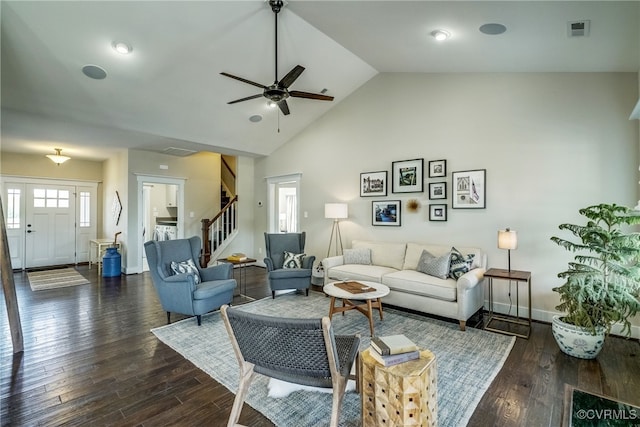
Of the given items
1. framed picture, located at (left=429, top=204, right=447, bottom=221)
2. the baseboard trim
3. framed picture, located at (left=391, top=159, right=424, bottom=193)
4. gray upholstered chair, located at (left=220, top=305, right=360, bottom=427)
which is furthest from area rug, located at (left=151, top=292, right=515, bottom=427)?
framed picture, located at (left=391, top=159, right=424, bottom=193)

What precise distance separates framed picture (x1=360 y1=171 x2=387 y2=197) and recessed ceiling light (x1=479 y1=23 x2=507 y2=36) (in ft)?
8.27

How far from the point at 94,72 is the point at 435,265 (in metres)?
5.02

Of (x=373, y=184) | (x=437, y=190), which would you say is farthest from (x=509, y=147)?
(x=373, y=184)

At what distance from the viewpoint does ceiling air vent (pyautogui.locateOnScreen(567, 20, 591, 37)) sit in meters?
2.60

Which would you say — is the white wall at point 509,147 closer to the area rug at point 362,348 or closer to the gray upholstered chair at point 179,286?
the area rug at point 362,348

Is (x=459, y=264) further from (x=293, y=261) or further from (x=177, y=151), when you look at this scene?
(x=177, y=151)

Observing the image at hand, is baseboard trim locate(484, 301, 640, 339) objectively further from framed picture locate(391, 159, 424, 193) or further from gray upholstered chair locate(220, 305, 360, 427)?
gray upholstered chair locate(220, 305, 360, 427)

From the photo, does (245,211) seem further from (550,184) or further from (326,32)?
(550,184)

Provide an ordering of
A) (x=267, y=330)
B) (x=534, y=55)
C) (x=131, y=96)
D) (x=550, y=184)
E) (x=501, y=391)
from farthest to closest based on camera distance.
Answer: (x=131, y=96), (x=550, y=184), (x=534, y=55), (x=501, y=391), (x=267, y=330)

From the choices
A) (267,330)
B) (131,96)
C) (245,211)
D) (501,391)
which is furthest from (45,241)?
(501,391)

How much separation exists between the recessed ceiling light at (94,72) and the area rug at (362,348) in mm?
3279

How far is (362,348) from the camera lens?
3.07 metres

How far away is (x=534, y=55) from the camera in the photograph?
339cm

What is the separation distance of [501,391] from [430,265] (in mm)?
1897
